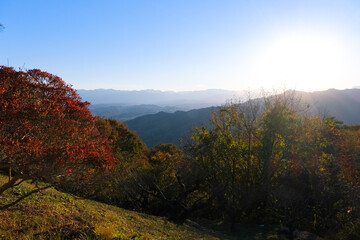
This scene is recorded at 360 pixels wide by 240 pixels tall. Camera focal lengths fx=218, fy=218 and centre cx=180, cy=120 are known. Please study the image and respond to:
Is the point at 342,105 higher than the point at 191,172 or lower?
higher

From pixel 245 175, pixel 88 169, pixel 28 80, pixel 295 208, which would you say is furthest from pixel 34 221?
pixel 295 208

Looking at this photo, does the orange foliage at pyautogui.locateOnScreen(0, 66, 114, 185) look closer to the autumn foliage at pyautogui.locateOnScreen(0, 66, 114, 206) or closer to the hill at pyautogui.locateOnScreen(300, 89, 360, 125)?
the autumn foliage at pyautogui.locateOnScreen(0, 66, 114, 206)

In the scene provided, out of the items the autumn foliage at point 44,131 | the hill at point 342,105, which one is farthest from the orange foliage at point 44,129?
the hill at point 342,105

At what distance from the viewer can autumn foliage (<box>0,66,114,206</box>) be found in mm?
5859

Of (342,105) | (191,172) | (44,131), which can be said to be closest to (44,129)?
(44,131)

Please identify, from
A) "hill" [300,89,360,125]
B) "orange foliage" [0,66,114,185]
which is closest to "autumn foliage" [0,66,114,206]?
"orange foliage" [0,66,114,185]

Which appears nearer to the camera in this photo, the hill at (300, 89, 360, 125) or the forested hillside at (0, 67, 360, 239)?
the forested hillside at (0, 67, 360, 239)

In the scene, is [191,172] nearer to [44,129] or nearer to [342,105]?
[44,129]

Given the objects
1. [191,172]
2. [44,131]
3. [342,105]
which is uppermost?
[342,105]

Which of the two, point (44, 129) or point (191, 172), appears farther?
point (191, 172)

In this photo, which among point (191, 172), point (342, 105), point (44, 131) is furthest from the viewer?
point (342, 105)

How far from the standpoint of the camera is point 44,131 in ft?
21.7

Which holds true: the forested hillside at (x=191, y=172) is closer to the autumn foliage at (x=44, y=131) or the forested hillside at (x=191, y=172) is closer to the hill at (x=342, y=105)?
the autumn foliage at (x=44, y=131)

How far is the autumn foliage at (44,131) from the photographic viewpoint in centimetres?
586
